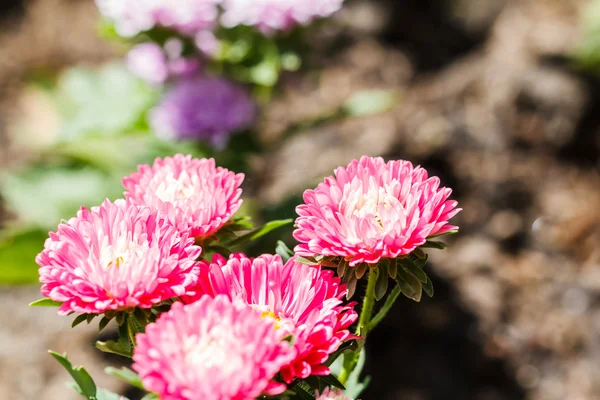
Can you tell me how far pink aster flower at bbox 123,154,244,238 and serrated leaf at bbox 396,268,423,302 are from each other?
0.15 metres

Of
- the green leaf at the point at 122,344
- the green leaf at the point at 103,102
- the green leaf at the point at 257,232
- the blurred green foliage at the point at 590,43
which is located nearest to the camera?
the green leaf at the point at 122,344

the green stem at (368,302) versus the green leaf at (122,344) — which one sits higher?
the green leaf at (122,344)

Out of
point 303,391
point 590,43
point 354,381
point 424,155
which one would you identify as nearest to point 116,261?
point 303,391

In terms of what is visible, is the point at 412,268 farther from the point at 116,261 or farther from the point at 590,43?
the point at 590,43

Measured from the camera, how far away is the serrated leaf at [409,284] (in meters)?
0.59

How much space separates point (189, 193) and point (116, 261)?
11 cm

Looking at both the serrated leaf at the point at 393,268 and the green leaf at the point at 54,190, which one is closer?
the serrated leaf at the point at 393,268

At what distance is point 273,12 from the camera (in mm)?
1420

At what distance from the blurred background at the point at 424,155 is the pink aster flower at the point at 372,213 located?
0.96 m

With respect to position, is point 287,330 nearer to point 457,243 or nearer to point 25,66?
point 457,243

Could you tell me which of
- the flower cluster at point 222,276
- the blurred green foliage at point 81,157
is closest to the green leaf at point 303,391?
the flower cluster at point 222,276

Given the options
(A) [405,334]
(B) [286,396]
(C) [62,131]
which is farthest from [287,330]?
(A) [405,334]

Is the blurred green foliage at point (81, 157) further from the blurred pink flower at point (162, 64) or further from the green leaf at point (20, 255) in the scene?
the blurred pink flower at point (162, 64)

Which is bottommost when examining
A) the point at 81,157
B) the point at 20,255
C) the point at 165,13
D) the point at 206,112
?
the point at 20,255
